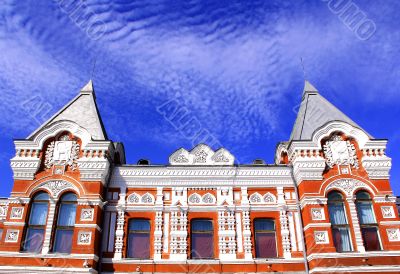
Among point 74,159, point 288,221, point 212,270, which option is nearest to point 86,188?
point 74,159

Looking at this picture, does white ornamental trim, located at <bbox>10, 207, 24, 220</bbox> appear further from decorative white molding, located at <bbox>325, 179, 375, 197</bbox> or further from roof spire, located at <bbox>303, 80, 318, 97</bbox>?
roof spire, located at <bbox>303, 80, 318, 97</bbox>

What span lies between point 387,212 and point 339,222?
76.6 inches

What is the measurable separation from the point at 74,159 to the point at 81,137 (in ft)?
3.25

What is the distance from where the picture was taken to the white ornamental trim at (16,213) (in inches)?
643

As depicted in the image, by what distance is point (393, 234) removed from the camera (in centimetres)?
1616

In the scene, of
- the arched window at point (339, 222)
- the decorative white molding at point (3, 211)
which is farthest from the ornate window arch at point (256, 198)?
the decorative white molding at point (3, 211)

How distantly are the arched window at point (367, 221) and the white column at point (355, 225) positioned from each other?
28cm

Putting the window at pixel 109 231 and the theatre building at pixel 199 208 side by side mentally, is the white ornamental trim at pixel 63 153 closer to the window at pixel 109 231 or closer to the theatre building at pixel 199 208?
the theatre building at pixel 199 208

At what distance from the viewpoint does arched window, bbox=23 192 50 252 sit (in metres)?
16.1

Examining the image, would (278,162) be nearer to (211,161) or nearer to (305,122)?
(305,122)

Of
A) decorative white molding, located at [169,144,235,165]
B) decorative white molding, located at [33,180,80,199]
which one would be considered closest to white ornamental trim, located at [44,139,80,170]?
decorative white molding, located at [33,180,80,199]

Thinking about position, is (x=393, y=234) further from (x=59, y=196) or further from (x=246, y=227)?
(x=59, y=196)

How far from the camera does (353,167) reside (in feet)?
57.6

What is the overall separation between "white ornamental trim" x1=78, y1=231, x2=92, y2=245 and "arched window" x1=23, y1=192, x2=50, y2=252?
1.56 m
